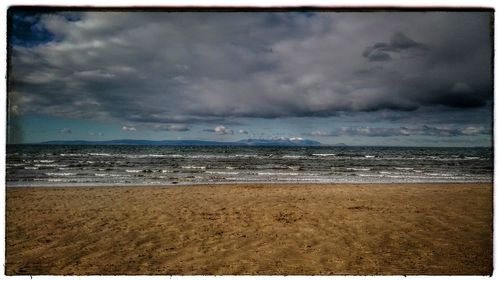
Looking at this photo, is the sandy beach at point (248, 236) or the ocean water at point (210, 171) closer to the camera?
the sandy beach at point (248, 236)

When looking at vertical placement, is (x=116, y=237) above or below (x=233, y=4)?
below

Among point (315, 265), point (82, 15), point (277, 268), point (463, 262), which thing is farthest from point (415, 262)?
point (82, 15)

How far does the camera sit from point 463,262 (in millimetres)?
4969

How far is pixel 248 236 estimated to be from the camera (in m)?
5.87

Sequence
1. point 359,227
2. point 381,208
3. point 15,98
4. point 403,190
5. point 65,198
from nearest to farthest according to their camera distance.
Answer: point 15,98 < point 359,227 < point 381,208 < point 65,198 < point 403,190

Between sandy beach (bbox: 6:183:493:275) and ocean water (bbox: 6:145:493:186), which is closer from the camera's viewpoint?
sandy beach (bbox: 6:183:493:275)

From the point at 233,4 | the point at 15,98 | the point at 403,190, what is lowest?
the point at 403,190

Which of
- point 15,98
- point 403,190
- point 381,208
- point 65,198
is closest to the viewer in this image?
point 15,98

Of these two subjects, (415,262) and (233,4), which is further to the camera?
(415,262)

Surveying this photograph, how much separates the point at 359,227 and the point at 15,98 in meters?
5.69

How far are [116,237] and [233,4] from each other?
4030 millimetres

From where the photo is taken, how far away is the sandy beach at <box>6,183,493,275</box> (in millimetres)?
4859

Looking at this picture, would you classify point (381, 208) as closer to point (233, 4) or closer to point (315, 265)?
point (315, 265)

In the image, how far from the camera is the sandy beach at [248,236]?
191 inches
